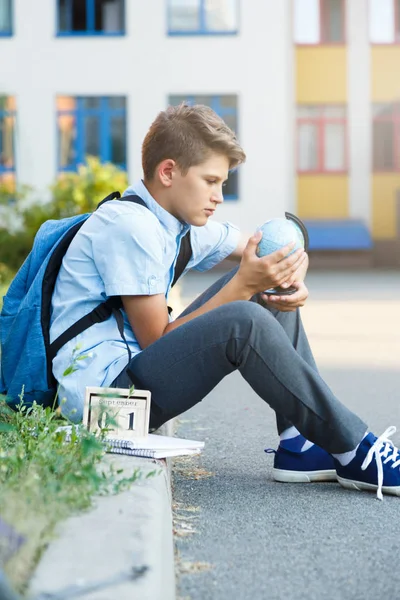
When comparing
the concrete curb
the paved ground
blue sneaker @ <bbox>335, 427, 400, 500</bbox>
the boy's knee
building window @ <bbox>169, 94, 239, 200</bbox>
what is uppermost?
building window @ <bbox>169, 94, 239, 200</bbox>

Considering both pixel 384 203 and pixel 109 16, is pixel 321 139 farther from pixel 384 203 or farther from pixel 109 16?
pixel 109 16

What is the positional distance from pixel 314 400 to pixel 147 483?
771 mm

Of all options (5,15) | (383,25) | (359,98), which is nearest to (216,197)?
(5,15)

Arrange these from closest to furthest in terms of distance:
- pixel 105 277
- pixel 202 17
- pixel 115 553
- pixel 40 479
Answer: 1. pixel 115 553
2. pixel 40 479
3. pixel 105 277
4. pixel 202 17

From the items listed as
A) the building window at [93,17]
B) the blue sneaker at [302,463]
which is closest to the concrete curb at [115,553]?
the blue sneaker at [302,463]

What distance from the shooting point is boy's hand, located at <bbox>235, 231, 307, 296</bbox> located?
4340 millimetres

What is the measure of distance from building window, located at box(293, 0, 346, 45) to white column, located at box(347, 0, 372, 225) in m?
0.29

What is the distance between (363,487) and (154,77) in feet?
76.4

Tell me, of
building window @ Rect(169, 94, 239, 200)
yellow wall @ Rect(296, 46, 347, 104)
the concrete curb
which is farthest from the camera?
yellow wall @ Rect(296, 46, 347, 104)

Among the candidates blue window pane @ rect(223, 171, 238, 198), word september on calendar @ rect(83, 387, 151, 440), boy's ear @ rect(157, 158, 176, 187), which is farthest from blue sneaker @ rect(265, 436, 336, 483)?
blue window pane @ rect(223, 171, 238, 198)

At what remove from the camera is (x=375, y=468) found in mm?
4324

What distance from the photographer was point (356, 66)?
92.4 ft

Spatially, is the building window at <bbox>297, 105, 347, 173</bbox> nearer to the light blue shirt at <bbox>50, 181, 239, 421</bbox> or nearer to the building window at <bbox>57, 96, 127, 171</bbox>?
the building window at <bbox>57, 96, 127, 171</bbox>

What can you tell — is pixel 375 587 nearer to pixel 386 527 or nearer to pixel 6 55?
pixel 386 527
